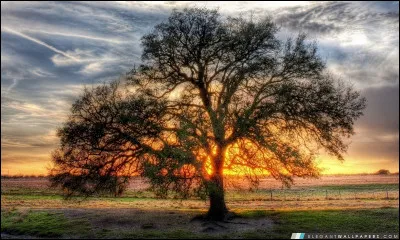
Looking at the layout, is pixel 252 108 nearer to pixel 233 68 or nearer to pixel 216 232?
pixel 233 68

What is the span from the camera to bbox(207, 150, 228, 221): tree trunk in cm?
2783

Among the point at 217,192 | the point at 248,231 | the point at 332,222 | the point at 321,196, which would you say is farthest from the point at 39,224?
the point at 321,196

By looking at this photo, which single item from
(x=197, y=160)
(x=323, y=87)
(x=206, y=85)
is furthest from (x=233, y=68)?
(x=197, y=160)

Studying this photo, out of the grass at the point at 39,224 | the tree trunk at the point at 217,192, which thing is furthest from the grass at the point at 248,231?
the tree trunk at the point at 217,192

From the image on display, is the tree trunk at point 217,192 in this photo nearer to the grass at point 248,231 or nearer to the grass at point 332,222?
the grass at point 248,231

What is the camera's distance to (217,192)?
2823cm

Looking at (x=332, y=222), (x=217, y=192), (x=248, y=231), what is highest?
(x=217, y=192)

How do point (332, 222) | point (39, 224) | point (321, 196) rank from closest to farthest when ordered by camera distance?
point (332, 222), point (39, 224), point (321, 196)

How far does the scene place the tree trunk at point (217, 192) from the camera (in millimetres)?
27831

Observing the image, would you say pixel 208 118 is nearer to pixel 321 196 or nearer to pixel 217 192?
pixel 217 192

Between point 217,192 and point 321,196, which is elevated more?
point 217,192

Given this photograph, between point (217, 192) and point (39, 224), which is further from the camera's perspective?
point (39, 224)

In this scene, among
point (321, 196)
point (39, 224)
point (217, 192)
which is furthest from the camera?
point (321, 196)

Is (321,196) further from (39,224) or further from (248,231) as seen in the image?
(39,224)
